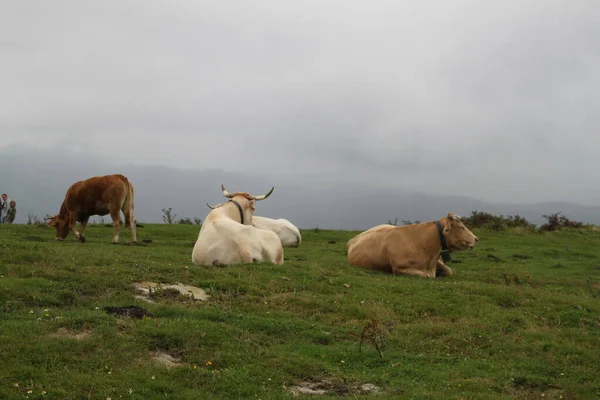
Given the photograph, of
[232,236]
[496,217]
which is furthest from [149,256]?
[496,217]

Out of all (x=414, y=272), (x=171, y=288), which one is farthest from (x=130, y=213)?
(x=171, y=288)

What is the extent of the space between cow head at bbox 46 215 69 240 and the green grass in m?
8.00

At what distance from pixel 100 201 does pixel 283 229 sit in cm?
725

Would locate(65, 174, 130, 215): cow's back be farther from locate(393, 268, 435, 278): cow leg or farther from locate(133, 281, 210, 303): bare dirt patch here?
locate(133, 281, 210, 303): bare dirt patch

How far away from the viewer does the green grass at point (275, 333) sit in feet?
24.0

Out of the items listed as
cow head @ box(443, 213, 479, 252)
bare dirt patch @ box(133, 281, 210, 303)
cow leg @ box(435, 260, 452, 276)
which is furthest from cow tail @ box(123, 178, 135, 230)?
cow head @ box(443, 213, 479, 252)

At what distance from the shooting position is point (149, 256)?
15148mm

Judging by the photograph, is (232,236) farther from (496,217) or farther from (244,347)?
(496,217)

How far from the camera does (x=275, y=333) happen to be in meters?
9.58

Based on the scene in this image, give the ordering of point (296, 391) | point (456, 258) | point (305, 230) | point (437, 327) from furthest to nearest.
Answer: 1. point (305, 230)
2. point (456, 258)
3. point (437, 327)
4. point (296, 391)

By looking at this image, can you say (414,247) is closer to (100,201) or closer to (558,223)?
(100,201)

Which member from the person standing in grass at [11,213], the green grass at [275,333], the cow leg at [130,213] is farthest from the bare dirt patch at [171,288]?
the person standing in grass at [11,213]

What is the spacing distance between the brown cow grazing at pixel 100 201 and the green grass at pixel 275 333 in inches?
251

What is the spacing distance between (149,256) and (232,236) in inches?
80.2
